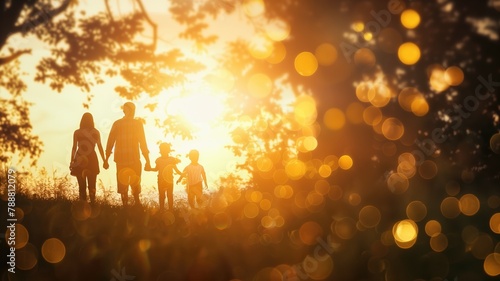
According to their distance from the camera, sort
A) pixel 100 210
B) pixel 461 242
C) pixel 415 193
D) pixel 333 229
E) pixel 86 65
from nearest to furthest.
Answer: pixel 461 242, pixel 333 229, pixel 100 210, pixel 415 193, pixel 86 65

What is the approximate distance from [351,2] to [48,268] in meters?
8.91

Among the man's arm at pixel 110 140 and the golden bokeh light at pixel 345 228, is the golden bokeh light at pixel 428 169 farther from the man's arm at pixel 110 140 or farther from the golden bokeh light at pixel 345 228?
the man's arm at pixel 110 140

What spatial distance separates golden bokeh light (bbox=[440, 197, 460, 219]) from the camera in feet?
30.3

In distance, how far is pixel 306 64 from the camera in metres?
11.9

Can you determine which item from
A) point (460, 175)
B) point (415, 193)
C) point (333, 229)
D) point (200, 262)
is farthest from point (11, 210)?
point (460, 175)

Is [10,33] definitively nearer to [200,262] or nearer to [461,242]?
[200,262]

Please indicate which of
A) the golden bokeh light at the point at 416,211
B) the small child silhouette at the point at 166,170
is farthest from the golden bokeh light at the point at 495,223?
the small child silhouette at the point at 166,170

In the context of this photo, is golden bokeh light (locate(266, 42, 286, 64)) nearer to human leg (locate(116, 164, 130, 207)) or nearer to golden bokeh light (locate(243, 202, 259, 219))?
golden bokeh light (locate(243, 202, 259, 219))

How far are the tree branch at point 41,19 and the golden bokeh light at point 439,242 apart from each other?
11.1 meters

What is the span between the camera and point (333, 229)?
7.59m

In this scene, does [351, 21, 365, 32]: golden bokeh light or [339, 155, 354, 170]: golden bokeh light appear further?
[339, 155, 354, 170]: golden bokeh light

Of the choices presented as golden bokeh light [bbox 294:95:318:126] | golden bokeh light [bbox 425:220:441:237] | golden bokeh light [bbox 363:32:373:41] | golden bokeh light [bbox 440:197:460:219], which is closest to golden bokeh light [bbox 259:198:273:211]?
golden bokeh light [bbox 294:95:318:126]

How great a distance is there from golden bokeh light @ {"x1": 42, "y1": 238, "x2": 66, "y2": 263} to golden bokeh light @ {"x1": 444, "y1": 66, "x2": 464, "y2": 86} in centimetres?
861

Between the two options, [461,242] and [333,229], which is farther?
[333,229]
